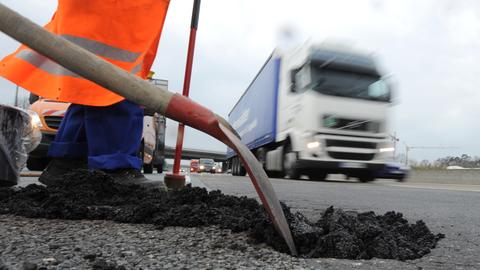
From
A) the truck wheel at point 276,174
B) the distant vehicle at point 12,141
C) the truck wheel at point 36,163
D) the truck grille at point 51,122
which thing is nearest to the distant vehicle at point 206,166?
the truck wheel at point 276,174

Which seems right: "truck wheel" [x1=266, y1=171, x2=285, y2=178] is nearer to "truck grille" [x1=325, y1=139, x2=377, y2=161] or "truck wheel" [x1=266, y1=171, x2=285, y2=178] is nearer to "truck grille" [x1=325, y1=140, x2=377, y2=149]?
"truck grille" [x1=325, y1=139, x2=377, y2=161]

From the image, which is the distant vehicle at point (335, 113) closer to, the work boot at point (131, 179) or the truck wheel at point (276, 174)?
the truck wheel at point (276, 174)

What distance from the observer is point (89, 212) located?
6.79 ft

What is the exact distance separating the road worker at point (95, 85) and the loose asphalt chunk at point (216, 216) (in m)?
0.27

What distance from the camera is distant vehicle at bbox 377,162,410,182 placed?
41.9 feet

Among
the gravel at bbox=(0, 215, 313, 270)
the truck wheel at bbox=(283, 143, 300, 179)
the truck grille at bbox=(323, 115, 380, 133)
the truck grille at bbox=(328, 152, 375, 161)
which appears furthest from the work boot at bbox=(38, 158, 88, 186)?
the truck wheel at bbox=(283, 143, 300, 179)

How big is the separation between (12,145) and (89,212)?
3.21 feet

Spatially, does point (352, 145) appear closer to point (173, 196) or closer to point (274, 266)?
point (173, 196)

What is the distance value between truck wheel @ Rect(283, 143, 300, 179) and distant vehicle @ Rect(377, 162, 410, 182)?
7.80 ft

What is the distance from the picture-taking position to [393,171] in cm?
1310

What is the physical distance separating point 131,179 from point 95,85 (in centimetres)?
62

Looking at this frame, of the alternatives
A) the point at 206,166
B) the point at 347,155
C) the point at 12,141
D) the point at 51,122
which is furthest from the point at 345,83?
the point at 206,166

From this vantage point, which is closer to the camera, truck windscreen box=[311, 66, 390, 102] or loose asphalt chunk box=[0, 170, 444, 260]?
loose asphalt chunk box=[0, 170, 444, 260]

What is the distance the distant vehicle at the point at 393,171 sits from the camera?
503 inches
